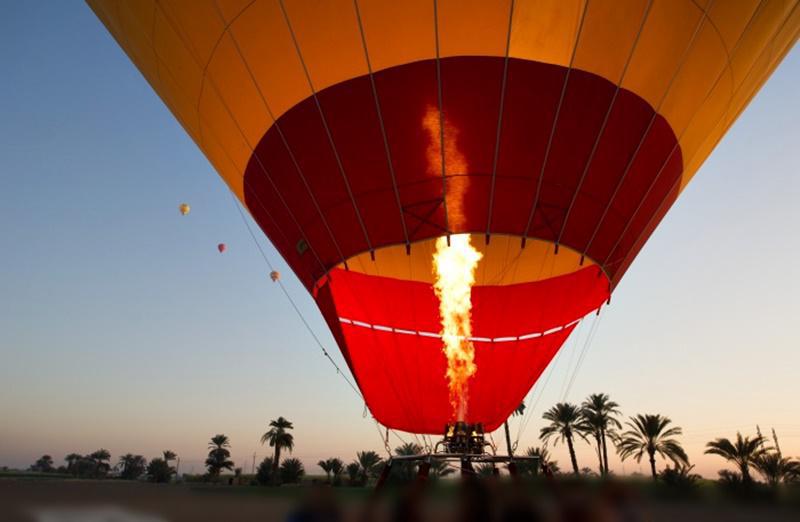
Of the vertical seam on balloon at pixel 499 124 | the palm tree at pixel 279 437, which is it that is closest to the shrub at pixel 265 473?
the palm tree at pixel 279 437

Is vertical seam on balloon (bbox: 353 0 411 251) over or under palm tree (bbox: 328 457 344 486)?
over

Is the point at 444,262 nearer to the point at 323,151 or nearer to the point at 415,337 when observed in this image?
the point at 415,337

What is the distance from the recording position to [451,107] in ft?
25.2

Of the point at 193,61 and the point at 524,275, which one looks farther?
the point at 524,275

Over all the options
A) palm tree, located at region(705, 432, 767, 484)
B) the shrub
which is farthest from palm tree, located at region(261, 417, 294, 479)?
palm tree, located at region(705, 432, 767, 484)

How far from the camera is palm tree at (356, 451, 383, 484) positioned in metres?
46.2

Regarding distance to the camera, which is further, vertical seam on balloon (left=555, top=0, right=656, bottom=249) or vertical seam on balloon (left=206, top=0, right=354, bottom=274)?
vertical seam on balloon (left=206, top=0, right=354, bottom=274)

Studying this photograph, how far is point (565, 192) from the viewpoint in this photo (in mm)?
8234

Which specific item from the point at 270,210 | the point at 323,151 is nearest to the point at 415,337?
the point at 270,210

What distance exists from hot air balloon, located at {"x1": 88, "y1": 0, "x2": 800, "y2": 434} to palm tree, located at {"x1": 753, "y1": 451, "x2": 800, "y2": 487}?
22.7 m

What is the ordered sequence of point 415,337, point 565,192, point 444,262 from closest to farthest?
point 565,192 → point 444,262 → point 415,337

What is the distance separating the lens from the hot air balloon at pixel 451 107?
24.0ft

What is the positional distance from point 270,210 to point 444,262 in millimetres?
3598

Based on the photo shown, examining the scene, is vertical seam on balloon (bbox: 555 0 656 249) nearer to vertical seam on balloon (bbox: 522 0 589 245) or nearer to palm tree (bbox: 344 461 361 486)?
vertical seam on balloon (bbox: 522 0 589 245)
